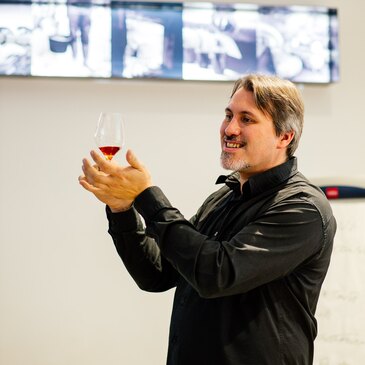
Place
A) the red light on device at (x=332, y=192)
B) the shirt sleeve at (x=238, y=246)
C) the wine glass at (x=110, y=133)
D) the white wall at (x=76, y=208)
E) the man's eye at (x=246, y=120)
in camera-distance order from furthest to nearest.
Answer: the white wall at (x=76, y=208), the red light on device at (x=332, y=192), the man's eye at (x=246, y=120), the wine glass at (x=110, y=133), the shirt sleeve at (x=238, y=246)

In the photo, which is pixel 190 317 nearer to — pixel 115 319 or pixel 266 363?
pixel 266 363

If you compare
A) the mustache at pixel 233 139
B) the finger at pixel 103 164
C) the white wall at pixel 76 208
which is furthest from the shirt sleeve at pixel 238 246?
the white wall at pixel 76 208

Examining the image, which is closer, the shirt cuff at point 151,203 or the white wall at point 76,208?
the shirt cuff at point 151,203

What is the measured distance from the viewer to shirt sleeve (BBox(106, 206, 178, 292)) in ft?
5.60

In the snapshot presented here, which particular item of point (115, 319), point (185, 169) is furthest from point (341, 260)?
point (115, 319)

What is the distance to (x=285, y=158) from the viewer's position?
1.75m

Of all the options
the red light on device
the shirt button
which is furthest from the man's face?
the red light on device

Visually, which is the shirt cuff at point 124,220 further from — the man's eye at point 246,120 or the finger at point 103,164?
the man's eye at point 246,120

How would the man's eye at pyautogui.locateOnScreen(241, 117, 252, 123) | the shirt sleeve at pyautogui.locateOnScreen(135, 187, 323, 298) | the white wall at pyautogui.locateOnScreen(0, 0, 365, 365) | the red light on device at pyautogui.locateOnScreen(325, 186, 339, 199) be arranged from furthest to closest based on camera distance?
the white wall at pyautogui.locateOnScreen(0, 0, 365, 365)
the red light on device at pyautogui.locateOnScreen(325, 186, 339, 199)
the man's eye at pyautogui.locateOnScreen(241, 117, 252, 123)
the shirt sleeve at pyautogui.locateOnScreen(135, 187, 323, 298)

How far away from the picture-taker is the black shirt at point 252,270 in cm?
143

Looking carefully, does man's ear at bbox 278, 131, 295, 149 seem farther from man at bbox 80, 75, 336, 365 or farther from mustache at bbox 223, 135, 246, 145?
mustache at bbox 223, 135, 246, 145

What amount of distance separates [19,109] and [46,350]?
1.26m

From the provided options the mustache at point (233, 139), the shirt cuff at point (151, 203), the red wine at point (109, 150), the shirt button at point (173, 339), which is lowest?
the shirt button at point (173, 339)

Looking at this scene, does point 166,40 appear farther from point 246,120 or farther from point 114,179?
point 114,179
